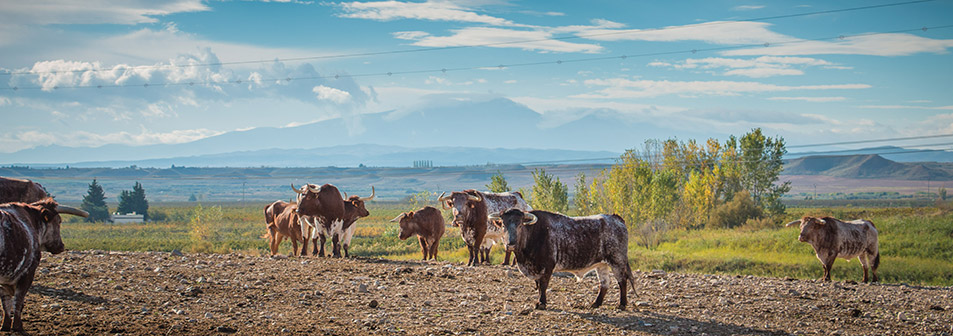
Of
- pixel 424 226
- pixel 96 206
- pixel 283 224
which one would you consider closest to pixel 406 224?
pixel 424 226

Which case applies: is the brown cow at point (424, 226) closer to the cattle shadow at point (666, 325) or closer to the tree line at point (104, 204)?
the cattle shadow at point (666, 325)

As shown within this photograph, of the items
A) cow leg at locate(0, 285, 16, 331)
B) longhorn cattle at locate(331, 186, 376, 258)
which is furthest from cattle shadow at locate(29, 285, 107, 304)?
longhorn cattle at locate(331, 186, 376, 258)

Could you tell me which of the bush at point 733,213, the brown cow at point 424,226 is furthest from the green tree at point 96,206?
the brown cow at point 424,226

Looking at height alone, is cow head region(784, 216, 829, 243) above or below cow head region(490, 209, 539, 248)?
below

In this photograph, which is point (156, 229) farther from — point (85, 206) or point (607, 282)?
point (607, 282)

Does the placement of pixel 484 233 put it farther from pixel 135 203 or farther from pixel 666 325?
pixel 135 203

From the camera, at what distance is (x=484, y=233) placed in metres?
21.6

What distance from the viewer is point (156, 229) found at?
104 m

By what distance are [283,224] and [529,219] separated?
1464 centimetres

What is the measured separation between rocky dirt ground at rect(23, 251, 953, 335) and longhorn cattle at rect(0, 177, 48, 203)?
1.69 m

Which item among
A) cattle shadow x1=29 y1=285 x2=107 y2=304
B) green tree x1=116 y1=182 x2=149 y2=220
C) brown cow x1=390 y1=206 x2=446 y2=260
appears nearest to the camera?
cattle shadow x1=29 y1=285 x2=107 y2=304

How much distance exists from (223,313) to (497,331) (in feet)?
15.4

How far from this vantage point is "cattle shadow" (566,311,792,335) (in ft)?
40.3

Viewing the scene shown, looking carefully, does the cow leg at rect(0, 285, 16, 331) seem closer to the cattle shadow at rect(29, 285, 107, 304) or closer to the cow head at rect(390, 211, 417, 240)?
the cattle shadow at rect(29, 285, 107, 304)
